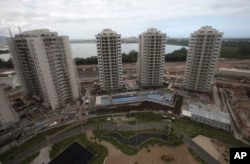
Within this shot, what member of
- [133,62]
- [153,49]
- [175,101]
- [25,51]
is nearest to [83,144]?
[175,101]

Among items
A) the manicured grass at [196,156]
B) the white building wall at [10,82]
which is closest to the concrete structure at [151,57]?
the manicured grass at [196,156]

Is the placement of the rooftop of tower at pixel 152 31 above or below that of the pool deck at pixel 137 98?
above

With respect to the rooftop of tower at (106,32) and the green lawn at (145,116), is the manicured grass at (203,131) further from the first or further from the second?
the rooftop of tower at (106,32)

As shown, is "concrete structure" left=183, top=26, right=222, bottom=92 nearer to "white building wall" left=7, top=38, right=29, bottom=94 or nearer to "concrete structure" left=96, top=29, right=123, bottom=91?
"concrete structure" left=96, top=29, right=123, bottom=91

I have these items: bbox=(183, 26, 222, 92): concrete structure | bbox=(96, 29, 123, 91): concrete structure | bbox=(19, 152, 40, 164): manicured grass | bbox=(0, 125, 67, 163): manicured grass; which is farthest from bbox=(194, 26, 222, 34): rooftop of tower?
bbox=(19, 152, 40, 164): manicured grass

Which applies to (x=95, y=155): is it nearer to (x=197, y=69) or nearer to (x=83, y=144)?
(x=83, y=144)

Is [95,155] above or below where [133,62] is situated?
below
